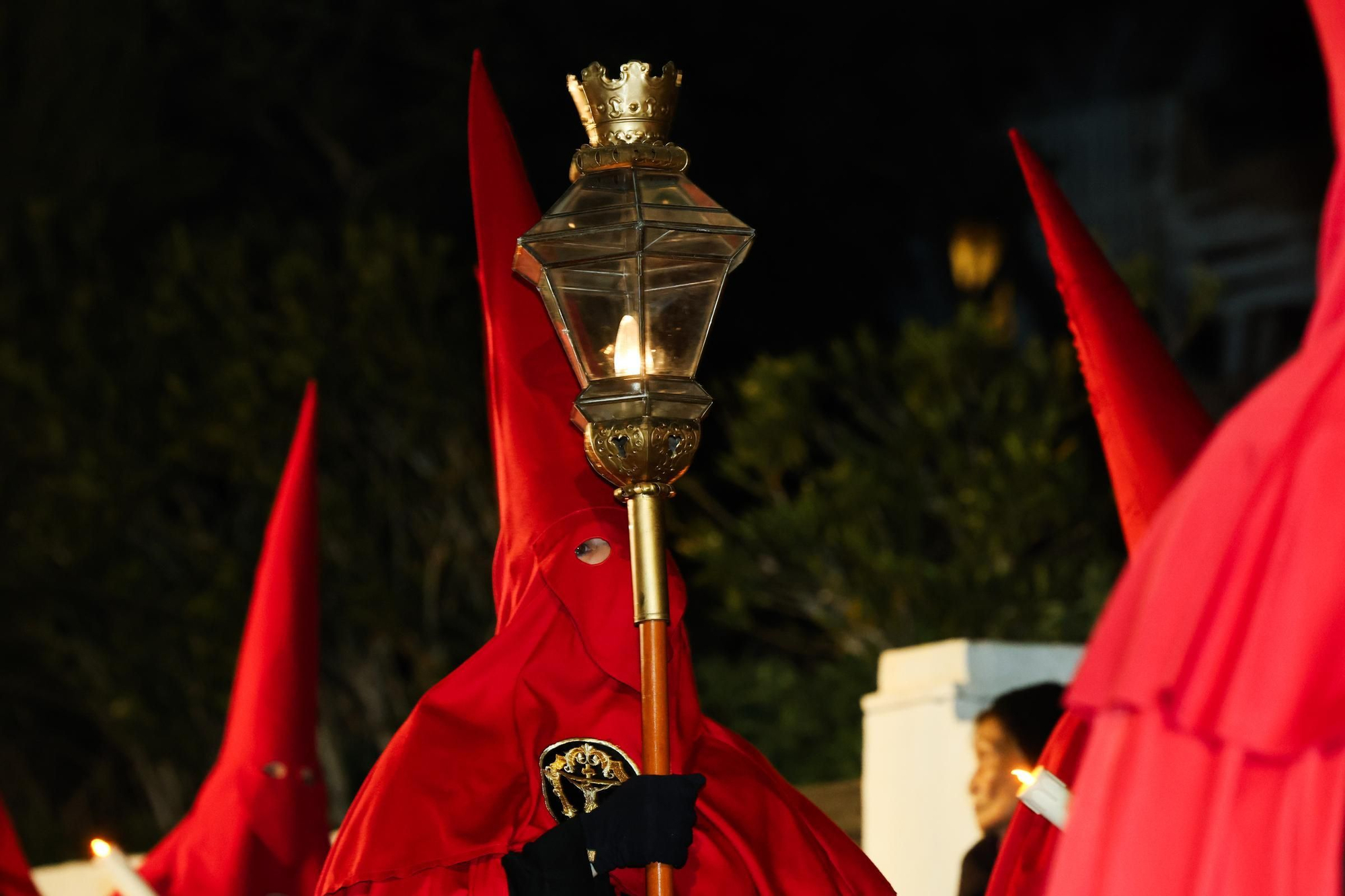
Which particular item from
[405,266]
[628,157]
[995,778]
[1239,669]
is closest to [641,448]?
[628,157]

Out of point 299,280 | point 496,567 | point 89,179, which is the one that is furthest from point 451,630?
point 496,567

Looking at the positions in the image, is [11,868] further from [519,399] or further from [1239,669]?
[1239,669]

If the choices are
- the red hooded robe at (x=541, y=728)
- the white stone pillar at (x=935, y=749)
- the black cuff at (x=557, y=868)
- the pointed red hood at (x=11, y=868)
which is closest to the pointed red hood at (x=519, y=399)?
the red hooded robe at (x=541, y=728)

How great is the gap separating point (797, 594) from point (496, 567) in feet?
20.9

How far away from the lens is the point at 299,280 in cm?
1229

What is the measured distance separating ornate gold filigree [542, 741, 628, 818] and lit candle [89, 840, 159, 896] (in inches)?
32.0

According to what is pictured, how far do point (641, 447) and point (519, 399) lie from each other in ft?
1.97

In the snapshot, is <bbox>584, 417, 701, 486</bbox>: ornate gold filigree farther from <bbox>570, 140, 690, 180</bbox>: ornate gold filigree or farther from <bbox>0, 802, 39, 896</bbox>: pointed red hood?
<bbox>0, 802, 39, 896</bbox>: pointed red hood

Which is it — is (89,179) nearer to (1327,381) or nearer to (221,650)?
(221,650)

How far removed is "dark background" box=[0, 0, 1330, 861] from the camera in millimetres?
12172

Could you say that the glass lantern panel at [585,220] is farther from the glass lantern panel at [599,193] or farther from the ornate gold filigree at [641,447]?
the ornate gold filigree at [641,447]

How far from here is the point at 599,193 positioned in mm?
2998

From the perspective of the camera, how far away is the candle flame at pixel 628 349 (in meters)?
2.88

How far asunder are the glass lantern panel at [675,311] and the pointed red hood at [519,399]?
0.39 meters
